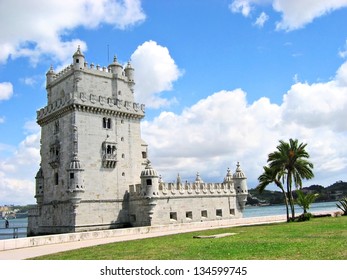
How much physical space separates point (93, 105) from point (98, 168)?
6.78 metres

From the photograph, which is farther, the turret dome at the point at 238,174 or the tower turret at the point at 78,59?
the turret dome at the point at 238,174

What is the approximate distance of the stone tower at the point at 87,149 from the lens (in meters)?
40.6

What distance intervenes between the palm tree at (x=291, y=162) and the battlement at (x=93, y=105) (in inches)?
654

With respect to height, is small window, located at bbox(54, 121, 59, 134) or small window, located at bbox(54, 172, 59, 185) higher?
small window, located at bbox(54, 121, 59, 134)

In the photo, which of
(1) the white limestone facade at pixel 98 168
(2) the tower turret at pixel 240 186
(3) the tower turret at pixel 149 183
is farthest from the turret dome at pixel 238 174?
(3) the tower turret at pixel 149 183

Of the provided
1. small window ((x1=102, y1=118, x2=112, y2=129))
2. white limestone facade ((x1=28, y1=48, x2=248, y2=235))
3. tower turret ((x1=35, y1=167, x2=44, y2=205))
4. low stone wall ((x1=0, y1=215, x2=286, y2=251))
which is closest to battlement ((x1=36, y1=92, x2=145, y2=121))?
white limestone facade ((x1=28, y1=48, x2=248, y2=235))

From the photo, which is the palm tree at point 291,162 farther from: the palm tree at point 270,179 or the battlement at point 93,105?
the battlement at point 93,105

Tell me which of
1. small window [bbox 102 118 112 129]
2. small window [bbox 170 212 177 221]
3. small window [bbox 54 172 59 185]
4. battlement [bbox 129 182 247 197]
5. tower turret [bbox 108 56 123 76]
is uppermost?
tower turret [bbox 108 56 123 76]

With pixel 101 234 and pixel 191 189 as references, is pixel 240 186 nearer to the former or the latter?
pixel 191 189

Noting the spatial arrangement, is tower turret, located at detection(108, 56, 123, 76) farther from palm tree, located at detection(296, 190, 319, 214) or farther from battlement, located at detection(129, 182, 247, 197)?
palm tree, located at detection(296, 190, 319, 214)

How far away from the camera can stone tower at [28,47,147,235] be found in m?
40.6

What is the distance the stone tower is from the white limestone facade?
10cm
